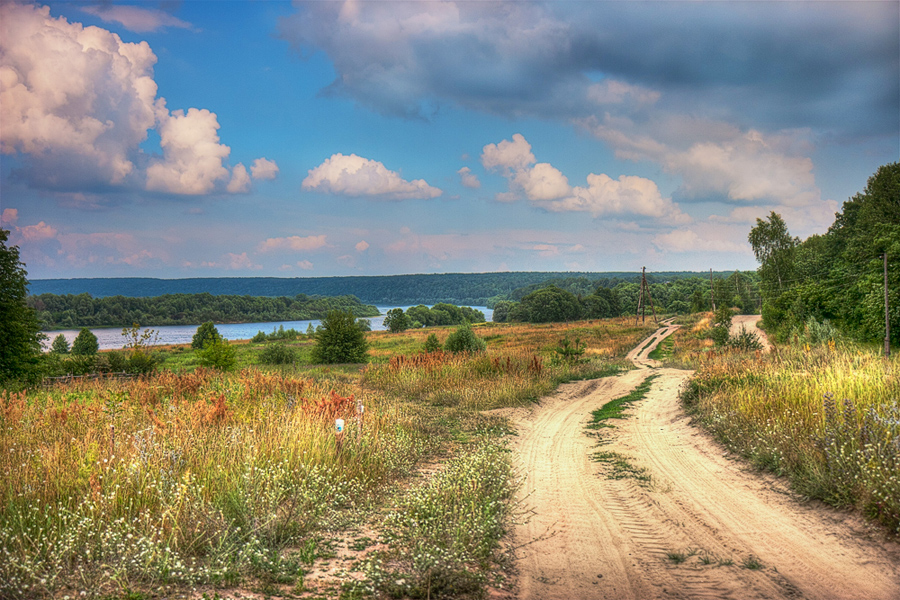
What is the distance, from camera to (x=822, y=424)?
7.54 meters

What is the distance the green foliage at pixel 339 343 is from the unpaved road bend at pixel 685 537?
2423 centimetres

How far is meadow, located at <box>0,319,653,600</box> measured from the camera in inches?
156

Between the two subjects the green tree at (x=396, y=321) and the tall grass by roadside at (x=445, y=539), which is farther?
the green tree at (x=396, y=321)

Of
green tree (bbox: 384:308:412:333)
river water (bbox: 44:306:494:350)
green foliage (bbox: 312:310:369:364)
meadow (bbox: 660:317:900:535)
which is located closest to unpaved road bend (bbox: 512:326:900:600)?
meadow (bbox: 660:317:900:535)

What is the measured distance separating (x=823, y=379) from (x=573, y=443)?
184 inches

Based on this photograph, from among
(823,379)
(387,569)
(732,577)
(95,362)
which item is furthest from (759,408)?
(95,362)

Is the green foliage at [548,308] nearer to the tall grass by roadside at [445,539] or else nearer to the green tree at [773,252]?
the green tree at [773,252]

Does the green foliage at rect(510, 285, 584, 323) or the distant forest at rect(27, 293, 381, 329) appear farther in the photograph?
the green foliage at rect(510, 285, 584, 323)

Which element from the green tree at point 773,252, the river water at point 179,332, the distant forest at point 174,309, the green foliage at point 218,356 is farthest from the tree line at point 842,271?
the river water at point 179,332

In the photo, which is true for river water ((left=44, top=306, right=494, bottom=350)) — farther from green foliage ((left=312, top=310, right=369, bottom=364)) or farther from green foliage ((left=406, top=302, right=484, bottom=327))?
green foliage ((left=312, top=310, right=369, bottom=364))

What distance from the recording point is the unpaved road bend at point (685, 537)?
4.50 metres

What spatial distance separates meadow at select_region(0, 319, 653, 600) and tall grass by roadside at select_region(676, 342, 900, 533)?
13.1 feet

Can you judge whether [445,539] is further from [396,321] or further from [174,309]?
[174,309]

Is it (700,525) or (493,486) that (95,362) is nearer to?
(493,486)
